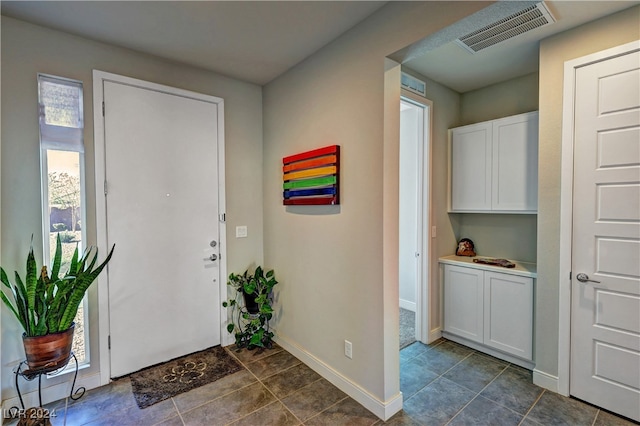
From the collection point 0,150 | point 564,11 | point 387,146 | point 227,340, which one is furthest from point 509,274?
point 0,150

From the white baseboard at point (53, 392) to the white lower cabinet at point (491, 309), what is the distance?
3.15 meters

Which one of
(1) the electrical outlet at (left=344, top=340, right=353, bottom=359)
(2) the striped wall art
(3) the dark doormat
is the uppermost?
(2) the striped wall art

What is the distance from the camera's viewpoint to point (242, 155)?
3.00 m

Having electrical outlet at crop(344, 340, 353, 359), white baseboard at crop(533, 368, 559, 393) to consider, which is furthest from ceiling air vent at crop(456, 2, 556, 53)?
white baseboard at crop(533, 368, 559, 393)

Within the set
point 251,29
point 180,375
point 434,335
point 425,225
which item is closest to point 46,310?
point 180,375

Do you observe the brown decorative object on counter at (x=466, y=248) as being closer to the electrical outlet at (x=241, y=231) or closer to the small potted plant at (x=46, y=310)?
the electrical outlet at (x=241, y=231)

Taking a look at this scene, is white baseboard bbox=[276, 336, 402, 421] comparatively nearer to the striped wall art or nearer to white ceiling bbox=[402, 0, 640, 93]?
the striped wall art

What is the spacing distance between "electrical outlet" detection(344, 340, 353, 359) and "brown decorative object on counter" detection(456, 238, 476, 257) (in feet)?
5.77

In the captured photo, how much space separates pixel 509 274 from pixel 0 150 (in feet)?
12.7

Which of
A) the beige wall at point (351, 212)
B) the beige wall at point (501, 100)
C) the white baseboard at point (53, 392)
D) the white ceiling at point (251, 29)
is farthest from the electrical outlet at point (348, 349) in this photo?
the beige wall at point (501, 100)

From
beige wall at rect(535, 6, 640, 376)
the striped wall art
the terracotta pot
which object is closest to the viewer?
the terracotta pot

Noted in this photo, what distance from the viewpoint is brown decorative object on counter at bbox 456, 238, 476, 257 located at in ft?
10.5

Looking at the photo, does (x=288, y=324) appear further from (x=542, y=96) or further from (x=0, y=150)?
(x=542, y=96)

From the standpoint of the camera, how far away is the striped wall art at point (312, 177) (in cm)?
224
